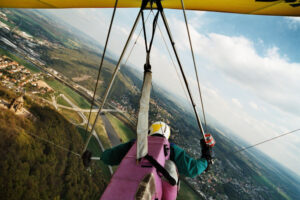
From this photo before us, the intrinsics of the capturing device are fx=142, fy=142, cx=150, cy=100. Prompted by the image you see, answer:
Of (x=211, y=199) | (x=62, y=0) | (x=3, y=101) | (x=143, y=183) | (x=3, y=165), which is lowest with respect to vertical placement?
(x=211, y=199)

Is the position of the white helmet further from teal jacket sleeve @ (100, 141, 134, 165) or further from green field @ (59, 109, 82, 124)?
green field @ (59, 109, 82, 124)

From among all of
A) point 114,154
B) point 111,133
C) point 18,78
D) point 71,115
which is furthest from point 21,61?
point 114,154

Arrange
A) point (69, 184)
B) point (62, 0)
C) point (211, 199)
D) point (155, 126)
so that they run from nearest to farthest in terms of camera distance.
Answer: point (155, 126) → point (62, 0) → point (69, 184) → point (211, 199)

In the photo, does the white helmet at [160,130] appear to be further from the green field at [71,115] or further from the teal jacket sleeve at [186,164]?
the green field at [71,115]

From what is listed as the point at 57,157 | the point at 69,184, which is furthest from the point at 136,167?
the point at 57,157

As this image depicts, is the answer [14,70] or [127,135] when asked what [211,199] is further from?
[14,70]

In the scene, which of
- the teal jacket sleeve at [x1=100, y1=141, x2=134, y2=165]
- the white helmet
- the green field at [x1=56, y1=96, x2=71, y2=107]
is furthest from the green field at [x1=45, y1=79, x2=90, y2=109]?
the teal jacket sleeve at [x1=100, y1=141, x2=134, y2=165]

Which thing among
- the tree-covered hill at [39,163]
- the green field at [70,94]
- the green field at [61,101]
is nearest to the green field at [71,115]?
the green field at [61,101]
